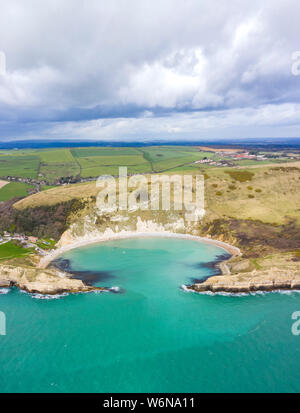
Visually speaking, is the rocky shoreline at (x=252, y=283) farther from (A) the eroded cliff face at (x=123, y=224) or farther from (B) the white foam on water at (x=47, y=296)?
(A) the eroded cliff face at (x=123, y=224)

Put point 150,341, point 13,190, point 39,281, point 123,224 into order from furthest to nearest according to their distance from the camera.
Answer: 1. point 13,190
2. point 123,224
3. point 39,281
4. point 150,341

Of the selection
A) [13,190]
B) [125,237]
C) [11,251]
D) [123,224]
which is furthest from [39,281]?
[13,190]

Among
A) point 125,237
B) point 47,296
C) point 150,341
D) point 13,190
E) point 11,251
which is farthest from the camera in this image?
point 13,190

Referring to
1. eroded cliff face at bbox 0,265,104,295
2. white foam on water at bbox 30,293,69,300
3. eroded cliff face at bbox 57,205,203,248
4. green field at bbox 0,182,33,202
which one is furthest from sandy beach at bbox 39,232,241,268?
green field at bbox 0,182,33,202

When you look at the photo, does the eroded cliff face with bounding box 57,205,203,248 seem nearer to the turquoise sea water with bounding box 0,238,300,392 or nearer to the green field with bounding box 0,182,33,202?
the turquoise sea water with bounding box 0,238,300,392

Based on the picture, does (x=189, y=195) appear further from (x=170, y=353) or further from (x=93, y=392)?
(x=93, y=392)

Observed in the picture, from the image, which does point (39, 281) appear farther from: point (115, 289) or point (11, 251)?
point (11, 251)

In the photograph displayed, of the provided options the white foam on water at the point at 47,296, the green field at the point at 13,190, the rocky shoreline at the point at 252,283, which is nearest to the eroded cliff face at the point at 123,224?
the white foam on water at the point at 47,296
